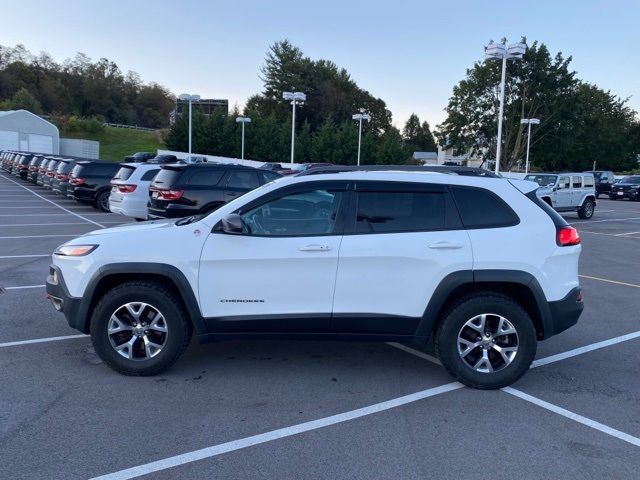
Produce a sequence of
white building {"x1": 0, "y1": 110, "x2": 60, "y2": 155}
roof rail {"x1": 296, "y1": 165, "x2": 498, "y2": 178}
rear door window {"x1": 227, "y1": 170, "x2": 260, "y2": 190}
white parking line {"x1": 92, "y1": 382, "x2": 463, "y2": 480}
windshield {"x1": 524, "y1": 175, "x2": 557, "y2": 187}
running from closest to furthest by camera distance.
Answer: white parking line {"x1": 92, "y1": 382, "x2": 463, "y2": 480} → roof rail {"x1": 296, "y1": 165, "x2": 498, "y2": 178} → rear door window {"x1": 227, "y1": 170, "x2": 260, "y2": 190} → windshield {"x1": 524, "y1": 175, "x2": 557, "y2": 187} → white building {"x1": 0, "y1": 110, "x2": 60, "y2": 155}

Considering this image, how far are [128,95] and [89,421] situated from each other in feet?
440

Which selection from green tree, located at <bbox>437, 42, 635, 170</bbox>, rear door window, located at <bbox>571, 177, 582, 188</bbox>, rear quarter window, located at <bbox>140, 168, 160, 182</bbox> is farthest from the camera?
green tree, located at <bbox>437, 42, 635, 170</bbox>

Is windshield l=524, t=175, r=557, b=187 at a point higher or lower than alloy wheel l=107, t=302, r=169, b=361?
higher

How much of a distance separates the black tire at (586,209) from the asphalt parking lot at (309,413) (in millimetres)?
17777

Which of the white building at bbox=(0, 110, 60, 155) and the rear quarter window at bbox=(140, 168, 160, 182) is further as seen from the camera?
the white building at bbox=(0, 110, 60, 155)

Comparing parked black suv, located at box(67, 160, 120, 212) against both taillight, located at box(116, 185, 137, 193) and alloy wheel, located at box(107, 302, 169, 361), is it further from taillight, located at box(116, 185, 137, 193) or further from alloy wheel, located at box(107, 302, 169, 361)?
alloy wheel, located at box(107, 302, 169, 361)

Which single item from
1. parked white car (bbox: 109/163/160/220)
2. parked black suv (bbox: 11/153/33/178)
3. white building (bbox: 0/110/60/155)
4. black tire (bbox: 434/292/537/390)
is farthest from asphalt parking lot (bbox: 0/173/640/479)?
white building (bbox: 0/110/60/155)

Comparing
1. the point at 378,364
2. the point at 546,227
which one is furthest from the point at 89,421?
the point at 546,227

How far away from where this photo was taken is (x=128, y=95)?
5015 inches

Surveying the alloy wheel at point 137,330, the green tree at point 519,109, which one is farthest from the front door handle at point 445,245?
the green tree at point 519,109

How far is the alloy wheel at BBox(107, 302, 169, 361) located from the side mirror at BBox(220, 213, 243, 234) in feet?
3.15

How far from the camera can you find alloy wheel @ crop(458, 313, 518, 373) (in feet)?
16.0

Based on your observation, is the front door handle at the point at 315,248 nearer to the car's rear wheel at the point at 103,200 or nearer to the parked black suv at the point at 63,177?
the car's rear wheel at the point at 103,200

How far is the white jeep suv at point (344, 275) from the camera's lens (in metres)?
4.80
